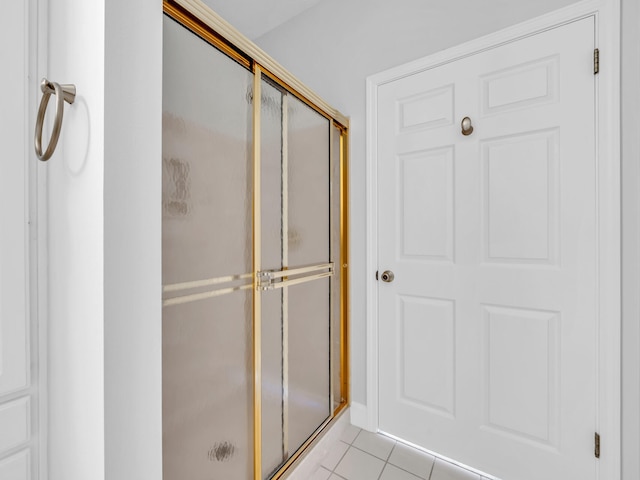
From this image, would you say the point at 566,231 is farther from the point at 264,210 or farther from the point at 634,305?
the point at 264,210

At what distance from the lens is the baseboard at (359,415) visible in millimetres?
1775

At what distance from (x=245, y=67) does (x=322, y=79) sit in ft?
3.22

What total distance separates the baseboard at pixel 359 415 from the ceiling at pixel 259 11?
261cm

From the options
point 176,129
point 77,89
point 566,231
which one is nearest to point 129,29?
point 77,89

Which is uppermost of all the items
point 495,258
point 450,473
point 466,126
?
point 466,126

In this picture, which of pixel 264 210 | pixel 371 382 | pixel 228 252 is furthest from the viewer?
pixel 371 382

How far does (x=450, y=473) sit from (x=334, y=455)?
1.88 feet

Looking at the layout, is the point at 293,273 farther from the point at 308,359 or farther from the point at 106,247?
the point at 106,247

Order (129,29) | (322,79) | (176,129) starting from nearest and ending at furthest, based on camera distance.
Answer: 1. (129,29)
2. (176,129)
3. (322,79)

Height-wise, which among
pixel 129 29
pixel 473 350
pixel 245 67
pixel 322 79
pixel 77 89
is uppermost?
pixel 322 79

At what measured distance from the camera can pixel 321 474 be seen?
1.44 m

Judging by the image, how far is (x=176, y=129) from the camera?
89 centimetres

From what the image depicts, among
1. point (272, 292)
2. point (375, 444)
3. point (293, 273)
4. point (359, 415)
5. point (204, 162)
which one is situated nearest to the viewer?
point (204, 162)

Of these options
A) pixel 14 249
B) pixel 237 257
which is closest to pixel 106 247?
pixel 14 249
